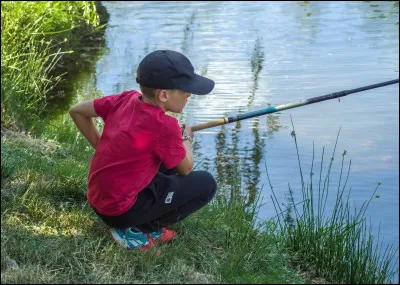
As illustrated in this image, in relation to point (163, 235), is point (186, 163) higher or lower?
higher

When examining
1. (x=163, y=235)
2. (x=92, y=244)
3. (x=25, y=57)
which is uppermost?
(x=92, y=244)

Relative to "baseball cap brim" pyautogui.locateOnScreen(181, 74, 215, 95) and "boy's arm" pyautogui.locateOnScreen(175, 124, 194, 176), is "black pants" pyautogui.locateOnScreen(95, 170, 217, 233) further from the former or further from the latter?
"baseball cap brim" pyautogui.locateOnScreen(181, 74, 215, 95)

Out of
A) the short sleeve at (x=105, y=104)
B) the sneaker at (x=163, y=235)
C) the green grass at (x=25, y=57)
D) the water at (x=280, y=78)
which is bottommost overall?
the water at (x=280, y=78)

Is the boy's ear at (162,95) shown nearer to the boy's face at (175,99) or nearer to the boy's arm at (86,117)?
the boy's face at (175,99)

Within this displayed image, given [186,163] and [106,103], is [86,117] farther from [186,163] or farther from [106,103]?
[186,163]

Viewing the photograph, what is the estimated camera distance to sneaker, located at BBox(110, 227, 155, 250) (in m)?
4.18

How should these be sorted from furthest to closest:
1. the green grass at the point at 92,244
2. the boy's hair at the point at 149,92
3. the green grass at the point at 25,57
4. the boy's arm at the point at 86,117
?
1. the green grass at the point at 25,57
2. the boy's arm at the point at 86,117
3. the boy's hair at the point at 149,92
4. the green grass at the point at 92,244

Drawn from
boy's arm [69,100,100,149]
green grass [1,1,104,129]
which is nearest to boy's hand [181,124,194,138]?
boy's arm [69,100,100,149]

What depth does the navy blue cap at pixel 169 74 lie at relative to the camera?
4074mm

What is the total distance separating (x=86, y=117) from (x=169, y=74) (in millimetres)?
612

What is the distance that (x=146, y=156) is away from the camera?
4086 millimetres

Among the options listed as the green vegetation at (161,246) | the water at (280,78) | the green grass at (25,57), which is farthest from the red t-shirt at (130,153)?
the green grass at (25,57)

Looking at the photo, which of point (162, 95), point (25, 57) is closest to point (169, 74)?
point (162, 95)

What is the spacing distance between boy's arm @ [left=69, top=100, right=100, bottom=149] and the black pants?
440 mm
